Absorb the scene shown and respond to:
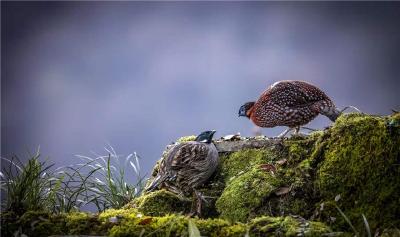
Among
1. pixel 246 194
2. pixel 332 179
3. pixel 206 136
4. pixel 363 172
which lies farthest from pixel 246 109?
pixel 363 172

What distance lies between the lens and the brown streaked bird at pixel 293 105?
5.06 metres

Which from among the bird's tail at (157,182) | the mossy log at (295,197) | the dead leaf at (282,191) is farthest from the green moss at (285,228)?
the bird's tail at (157,182)

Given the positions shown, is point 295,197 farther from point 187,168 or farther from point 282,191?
point 187,168

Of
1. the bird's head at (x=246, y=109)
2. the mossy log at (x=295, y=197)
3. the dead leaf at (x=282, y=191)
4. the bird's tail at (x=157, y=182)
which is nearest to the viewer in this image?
the mossy log at (x=295, y=197)

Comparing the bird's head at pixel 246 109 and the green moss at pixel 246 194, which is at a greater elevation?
the bird's head at pixel 246 109

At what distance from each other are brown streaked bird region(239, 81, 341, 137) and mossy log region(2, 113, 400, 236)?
0.95 feet

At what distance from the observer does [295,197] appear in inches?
161

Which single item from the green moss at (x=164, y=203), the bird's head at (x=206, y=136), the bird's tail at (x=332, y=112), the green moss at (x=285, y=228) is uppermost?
the bird's tail at (x=332, y=112)

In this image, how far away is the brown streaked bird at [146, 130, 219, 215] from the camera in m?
4.84

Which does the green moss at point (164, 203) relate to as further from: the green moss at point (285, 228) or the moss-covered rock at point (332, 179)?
the green moss at point (285, 228)

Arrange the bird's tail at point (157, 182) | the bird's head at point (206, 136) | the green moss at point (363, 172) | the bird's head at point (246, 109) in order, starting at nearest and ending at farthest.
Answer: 1. the green moss at point (363, 172)
2. the bird's tail at point (157, 182)
3. the bird's head at point (206, 136)
4. the bird's head at point (246, 109)

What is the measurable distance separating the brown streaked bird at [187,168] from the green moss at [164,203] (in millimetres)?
116

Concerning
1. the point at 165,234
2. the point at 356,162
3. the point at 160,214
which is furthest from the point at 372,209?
the point at 160,214

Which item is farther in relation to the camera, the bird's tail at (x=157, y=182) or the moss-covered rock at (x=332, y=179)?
the bird's tail at (x=157, y=182)
